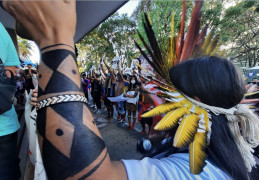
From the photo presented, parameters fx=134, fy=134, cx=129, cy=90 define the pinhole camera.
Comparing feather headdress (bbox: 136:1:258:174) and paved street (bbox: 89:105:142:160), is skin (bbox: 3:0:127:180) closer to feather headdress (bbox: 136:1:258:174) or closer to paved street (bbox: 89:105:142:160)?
feather headdress (bbox: 136:1:258:174)

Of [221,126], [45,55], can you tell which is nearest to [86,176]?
[45,55]

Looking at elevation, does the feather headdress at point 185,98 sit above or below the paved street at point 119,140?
above

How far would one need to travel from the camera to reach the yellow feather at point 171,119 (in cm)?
66

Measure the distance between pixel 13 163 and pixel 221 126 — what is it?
61.7 inches

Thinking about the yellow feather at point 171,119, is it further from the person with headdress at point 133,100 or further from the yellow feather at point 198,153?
the person with headdress at point 133,100

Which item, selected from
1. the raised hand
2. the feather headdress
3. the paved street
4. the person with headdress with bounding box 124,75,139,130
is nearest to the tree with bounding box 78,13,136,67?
the person with headdress with bounding box 124,75,139,130

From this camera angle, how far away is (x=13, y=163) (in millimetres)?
1127

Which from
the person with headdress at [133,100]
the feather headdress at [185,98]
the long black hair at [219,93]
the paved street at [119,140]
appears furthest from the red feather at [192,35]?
the person with headdress at [133,100]

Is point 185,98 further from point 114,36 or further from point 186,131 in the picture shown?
point 114,36

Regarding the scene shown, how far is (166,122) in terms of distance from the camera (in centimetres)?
67

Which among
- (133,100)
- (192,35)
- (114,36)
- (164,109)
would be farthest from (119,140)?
(114,36)

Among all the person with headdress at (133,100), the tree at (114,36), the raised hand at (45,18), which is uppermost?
the tree at (114,36)

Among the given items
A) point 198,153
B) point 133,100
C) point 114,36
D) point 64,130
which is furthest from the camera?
Answer: point 114,36

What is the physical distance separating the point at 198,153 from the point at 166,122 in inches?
7.2
